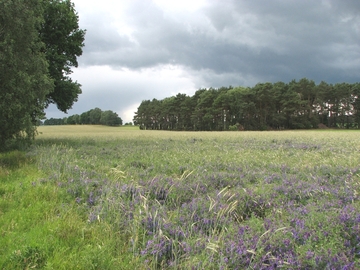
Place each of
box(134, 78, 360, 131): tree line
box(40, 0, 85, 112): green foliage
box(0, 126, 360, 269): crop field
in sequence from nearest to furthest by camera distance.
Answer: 1. box(0, 126, 360, 269): crop field
2. box(40, 0, 85, 112): green foliage
3. box(134, 78, 360, 131): tree line

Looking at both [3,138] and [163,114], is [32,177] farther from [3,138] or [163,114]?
[163,114]

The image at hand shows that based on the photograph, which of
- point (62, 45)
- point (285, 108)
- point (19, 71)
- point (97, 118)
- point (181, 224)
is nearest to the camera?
point (181, 224)

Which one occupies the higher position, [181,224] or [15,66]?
[15,66]

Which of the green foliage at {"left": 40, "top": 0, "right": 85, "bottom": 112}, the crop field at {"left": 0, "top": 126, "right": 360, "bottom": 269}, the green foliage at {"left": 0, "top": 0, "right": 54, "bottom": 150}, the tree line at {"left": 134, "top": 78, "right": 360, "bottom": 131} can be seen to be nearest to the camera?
the crop field at {"left": 0, "top": 126, "right": 360, "bottom": 269}

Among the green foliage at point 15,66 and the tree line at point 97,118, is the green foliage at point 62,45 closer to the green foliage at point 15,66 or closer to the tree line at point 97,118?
the green foliage at point 15,66

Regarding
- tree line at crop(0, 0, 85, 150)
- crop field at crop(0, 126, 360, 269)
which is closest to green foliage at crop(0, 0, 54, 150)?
tree line at crop(0, 0, 85, 150)

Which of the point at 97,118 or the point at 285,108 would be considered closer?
the point at 285,108

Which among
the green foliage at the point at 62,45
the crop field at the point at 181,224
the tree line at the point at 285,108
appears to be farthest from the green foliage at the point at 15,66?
the tree line at the point at 285,108

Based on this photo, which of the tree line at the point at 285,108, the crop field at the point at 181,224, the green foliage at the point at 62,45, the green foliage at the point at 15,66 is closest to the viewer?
the crop field at the point at 181,224

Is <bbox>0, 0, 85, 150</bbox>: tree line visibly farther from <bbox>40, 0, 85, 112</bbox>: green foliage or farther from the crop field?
<bbox>40, 0, 85, 112</bbox>: green foliage

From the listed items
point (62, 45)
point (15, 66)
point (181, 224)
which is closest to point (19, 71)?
point (15, 66)

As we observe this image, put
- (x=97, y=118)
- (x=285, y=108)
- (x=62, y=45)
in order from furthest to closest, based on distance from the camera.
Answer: (x=97, y=118), (x=285, y=108), (x=62, y=45)

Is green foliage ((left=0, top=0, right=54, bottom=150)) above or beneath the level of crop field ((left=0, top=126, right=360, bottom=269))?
above

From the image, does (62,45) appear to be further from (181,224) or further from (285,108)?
(285,108)
